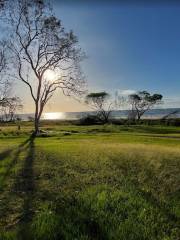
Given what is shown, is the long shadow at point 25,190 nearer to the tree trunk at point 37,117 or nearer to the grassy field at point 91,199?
the grassy field at point 91,199

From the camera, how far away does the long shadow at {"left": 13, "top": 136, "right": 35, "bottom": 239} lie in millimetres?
5883

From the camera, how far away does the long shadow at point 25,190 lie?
5.88 metres

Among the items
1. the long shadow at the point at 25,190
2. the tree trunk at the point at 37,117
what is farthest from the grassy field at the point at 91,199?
the tree trunk at the point at 37,117

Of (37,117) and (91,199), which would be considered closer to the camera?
(91,199)

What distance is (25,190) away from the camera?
8.03 meters

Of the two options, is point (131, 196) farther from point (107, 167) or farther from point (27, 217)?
point (107, 167)

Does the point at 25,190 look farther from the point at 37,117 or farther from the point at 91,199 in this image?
the point at 37,117

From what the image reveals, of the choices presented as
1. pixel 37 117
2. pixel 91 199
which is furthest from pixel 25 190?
pixel 37 117

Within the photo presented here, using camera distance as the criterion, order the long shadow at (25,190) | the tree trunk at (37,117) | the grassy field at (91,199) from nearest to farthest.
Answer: the grassy field at (91,199) < the long shadow at (25,190) < the tree trunk at (37,117)

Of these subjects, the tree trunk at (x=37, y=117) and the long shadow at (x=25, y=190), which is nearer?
the long shadow at (x=25, y=190)

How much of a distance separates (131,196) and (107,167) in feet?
10.9

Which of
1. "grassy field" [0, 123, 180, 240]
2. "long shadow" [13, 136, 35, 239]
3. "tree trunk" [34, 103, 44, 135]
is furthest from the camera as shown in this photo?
"tree trunk" [34, 103, 44, 135]

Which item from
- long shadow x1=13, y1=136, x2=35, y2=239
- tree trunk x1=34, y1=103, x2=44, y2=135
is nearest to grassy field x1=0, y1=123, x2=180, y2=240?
long shadow x1=13, y1=136, x2=35, y2=239

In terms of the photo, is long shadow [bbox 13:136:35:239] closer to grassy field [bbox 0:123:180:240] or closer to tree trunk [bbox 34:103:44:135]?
grassy field [bbox 0:123:180:240]
